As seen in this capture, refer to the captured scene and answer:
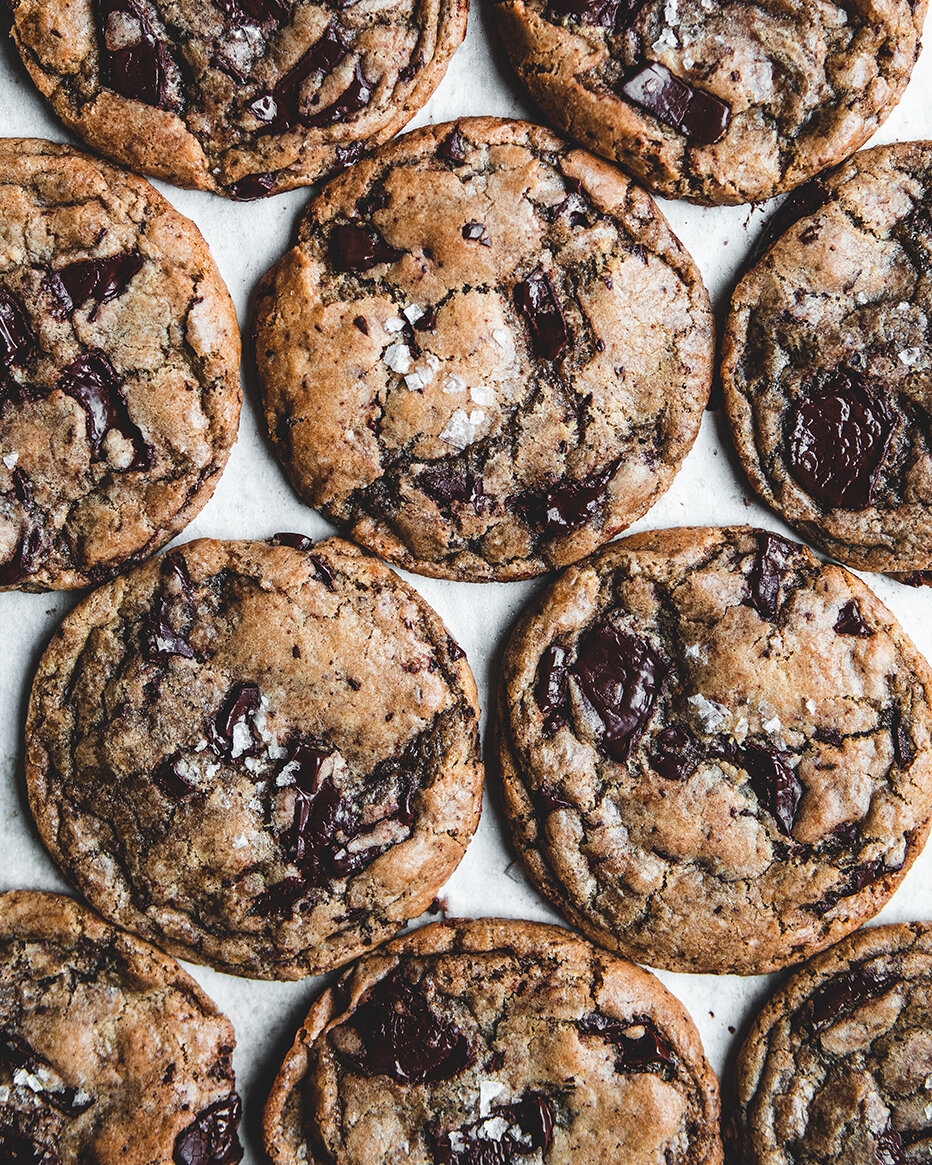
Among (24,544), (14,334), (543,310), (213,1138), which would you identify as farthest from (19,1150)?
(543,310)

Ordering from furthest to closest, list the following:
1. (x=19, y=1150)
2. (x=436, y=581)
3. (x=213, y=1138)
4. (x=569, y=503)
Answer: (x=436, y=581) → (x=569, y=503) → (x=213, y=1138) → (x=19, y=1150)

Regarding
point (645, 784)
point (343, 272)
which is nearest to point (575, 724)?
point (645, 784)

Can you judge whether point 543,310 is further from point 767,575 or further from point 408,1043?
point 408,1043

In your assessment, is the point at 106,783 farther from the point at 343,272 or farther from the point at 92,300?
the point at 343,272

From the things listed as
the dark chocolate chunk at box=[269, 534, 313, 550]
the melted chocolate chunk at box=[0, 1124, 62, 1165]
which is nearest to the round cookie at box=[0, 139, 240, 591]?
the dark chocolate chunk at box=[269, 534, 313, 550]

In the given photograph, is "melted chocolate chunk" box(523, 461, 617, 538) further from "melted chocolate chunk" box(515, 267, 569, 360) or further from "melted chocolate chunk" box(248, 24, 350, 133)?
"melted chocolate chunk" box(248, 24, 350, 133)

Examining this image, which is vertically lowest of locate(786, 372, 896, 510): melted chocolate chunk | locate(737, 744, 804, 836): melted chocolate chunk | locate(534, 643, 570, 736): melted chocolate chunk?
locate(737, 744, 804, 836): melted chocolate chunk
